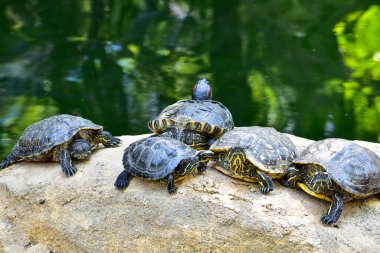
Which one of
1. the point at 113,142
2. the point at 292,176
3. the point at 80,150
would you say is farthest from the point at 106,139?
the point at 292,176

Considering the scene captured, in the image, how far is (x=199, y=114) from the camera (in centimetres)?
473

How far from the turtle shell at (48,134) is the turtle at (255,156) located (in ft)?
3.66

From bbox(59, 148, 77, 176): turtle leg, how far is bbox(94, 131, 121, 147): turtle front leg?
1.07ft

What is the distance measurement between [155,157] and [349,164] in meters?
1.28

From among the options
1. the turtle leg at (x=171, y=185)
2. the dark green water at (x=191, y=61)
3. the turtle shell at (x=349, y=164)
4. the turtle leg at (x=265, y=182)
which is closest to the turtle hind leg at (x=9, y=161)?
the turtle leg at (x=171, y=185)

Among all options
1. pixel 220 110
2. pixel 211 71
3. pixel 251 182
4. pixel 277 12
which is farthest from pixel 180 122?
pixel 277 12

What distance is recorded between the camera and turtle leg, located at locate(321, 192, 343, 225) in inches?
152

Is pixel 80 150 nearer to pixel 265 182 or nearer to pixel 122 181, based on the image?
pixel 122 181

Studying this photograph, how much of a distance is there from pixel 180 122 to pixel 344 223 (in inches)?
57.4

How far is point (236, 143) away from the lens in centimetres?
418

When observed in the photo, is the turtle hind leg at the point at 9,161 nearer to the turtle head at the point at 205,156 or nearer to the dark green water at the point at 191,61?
the turtle head at the point at 205,156

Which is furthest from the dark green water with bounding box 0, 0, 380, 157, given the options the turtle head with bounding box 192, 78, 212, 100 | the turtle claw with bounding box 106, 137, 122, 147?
the turtle claw with bounding box 106, 137, 122, 147

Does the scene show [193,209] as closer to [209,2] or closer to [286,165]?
[286,165]

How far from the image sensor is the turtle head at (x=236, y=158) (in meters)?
4.05
